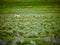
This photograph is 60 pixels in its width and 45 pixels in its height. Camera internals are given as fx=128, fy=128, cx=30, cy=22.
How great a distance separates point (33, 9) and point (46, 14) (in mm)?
212

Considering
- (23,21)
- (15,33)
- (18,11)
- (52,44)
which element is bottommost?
(52,44)

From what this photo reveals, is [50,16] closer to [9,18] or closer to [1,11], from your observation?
[9,18]

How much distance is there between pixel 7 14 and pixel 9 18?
0.24ft

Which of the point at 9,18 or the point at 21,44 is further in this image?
A: the point at 9,18

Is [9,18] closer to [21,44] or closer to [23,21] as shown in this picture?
[23,21]

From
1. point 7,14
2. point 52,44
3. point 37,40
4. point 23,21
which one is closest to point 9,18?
point 7,14

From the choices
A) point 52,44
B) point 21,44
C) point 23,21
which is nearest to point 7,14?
point 23,21

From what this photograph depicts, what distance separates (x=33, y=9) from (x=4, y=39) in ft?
2.04

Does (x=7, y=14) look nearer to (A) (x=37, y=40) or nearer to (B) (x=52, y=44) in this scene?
(A) (x=37, y=40)

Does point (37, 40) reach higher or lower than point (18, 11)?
lower

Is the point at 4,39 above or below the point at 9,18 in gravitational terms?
below

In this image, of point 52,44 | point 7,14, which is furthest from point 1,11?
point 52,44

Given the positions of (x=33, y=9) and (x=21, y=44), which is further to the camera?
(x=33, y=9)

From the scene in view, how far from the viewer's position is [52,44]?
1.72m
